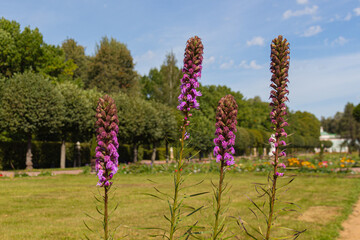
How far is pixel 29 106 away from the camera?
88.9 feet

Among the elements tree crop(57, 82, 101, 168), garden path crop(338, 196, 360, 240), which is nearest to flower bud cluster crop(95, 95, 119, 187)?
garden path crop(338, 196, 360, 240)

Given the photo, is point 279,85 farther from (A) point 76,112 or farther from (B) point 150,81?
(B) point 150,81

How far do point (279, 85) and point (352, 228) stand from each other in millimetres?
7351

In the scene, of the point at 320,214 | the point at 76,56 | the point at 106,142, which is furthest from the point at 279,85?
the point at 76,56

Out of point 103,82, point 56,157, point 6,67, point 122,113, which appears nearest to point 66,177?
point 122,113

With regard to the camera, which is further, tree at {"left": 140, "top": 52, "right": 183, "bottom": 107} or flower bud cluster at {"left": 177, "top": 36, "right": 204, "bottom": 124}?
tree at {"left": 140, "top": 52, "right": 183, "bottom": 107}

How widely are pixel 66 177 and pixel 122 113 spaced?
14629 mm

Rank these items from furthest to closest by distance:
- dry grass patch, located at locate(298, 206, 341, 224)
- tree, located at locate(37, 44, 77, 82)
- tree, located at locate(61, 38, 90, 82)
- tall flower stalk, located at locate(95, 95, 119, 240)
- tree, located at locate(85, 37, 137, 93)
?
tree, located at locate(61, 38, 90, 82), tree, located at locate(85, 37, 137, 93), tree, located at locate(37, 44, 77, 82), dry grass patch, located at locate(298, 206, 341, 224), tall flower stalk, located at locate(95, 95, 119, 240)

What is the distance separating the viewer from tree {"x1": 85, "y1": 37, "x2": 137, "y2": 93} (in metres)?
54.2

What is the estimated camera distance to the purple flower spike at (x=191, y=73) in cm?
348

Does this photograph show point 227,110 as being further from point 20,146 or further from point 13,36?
point 13,36

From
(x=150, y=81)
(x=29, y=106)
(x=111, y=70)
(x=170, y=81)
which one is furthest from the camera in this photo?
(x=150, y=81)

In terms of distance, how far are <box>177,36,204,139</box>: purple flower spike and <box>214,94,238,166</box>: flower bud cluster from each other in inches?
11.4

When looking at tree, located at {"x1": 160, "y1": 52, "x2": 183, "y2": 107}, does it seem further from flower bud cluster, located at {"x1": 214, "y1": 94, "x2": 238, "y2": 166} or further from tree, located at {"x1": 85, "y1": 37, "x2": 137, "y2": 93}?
flower bud cluster, located at {"x1": 214, "y1": 94, "x2": 238, "y2": 166}
